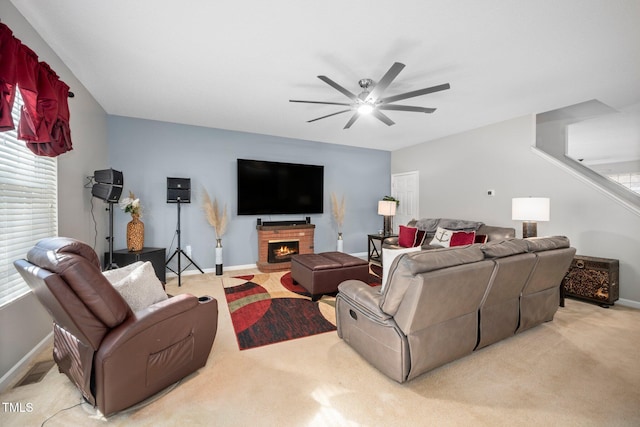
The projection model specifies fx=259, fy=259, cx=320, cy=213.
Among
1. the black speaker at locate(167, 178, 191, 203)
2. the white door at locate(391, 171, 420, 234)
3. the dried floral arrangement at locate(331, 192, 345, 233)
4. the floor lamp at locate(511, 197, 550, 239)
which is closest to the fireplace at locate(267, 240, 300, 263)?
the dried floral arrangement at locate(331, 192, 345, 233)

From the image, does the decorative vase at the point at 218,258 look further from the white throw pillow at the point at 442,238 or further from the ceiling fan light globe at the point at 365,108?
the white throw pillow at the point at 442,238

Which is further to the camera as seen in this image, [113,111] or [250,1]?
[113,111]

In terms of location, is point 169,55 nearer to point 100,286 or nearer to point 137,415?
point 100,286

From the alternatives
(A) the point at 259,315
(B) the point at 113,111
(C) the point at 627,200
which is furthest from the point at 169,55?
(C) the point at 627,200

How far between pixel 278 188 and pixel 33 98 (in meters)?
3.48

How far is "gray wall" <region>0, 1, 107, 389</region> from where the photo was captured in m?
1.84

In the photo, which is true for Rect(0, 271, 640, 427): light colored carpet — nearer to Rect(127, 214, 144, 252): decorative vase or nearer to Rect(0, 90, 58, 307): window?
Rect(0, 90, 58, 307): window

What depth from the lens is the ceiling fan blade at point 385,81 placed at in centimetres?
202

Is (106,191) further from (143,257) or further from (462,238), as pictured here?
(462,238)

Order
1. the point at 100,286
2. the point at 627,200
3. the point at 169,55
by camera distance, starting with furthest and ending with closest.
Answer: the point at 627,200 < the point at 169,55 < the point at 100,286

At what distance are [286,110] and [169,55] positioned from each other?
5.32 feet

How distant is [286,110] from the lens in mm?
3783

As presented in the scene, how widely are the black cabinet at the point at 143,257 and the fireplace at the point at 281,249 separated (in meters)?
1.70

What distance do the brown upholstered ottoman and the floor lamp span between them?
2094mm
